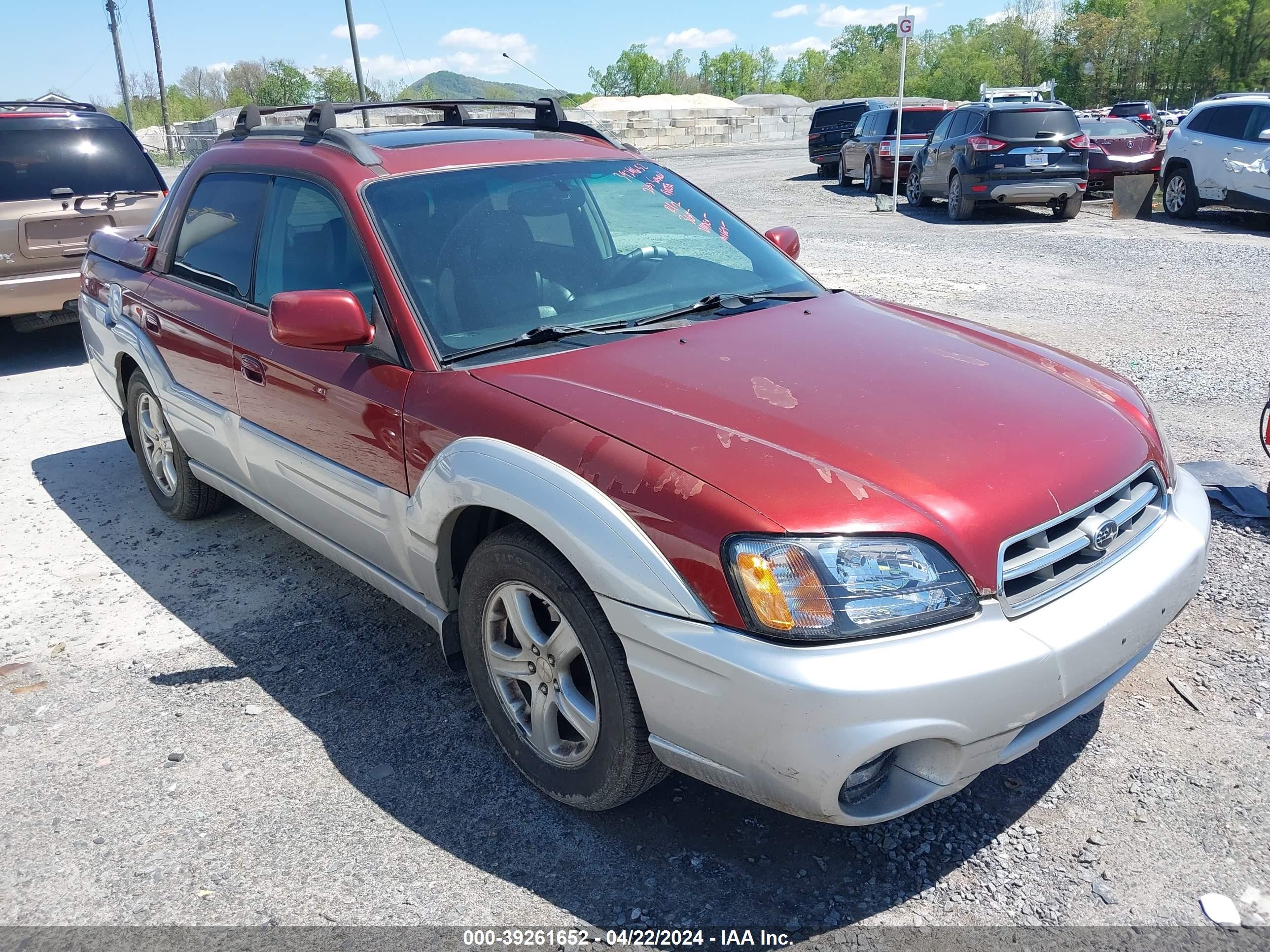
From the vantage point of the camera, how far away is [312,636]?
12.8 feet

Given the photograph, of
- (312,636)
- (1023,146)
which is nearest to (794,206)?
(1023,146)

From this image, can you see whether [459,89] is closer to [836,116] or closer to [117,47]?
[117,47]

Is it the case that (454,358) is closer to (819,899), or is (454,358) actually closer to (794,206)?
(819,899)

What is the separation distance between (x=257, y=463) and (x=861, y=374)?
236cm

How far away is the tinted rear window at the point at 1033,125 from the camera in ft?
47.8

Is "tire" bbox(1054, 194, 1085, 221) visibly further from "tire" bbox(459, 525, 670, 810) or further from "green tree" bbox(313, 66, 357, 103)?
"green tree" bbox(313, 66, 357, 103)

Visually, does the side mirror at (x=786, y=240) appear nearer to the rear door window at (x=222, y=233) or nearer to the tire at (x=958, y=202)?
→ the rear door window at (x=222, y=233)

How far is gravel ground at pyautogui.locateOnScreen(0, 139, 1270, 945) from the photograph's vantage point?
2500 millimetres

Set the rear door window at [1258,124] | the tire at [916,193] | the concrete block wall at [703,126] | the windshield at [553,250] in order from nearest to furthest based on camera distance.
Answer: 1. the windshield at [553,250]
2. the rear door window at [1258,124]
3. the tire at [916,193]
4. the concrete block wall at [703,126]

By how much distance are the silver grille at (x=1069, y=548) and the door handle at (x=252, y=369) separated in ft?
8.71

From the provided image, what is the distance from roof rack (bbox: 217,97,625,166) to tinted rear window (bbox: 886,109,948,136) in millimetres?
16333

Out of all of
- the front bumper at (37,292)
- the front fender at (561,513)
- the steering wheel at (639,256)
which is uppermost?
the steering wheel at (639,256)

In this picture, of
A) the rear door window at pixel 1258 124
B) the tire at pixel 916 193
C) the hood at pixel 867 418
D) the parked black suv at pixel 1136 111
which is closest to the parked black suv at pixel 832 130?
the tire at pixel 916 193

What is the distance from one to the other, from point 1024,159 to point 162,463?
13.1m
